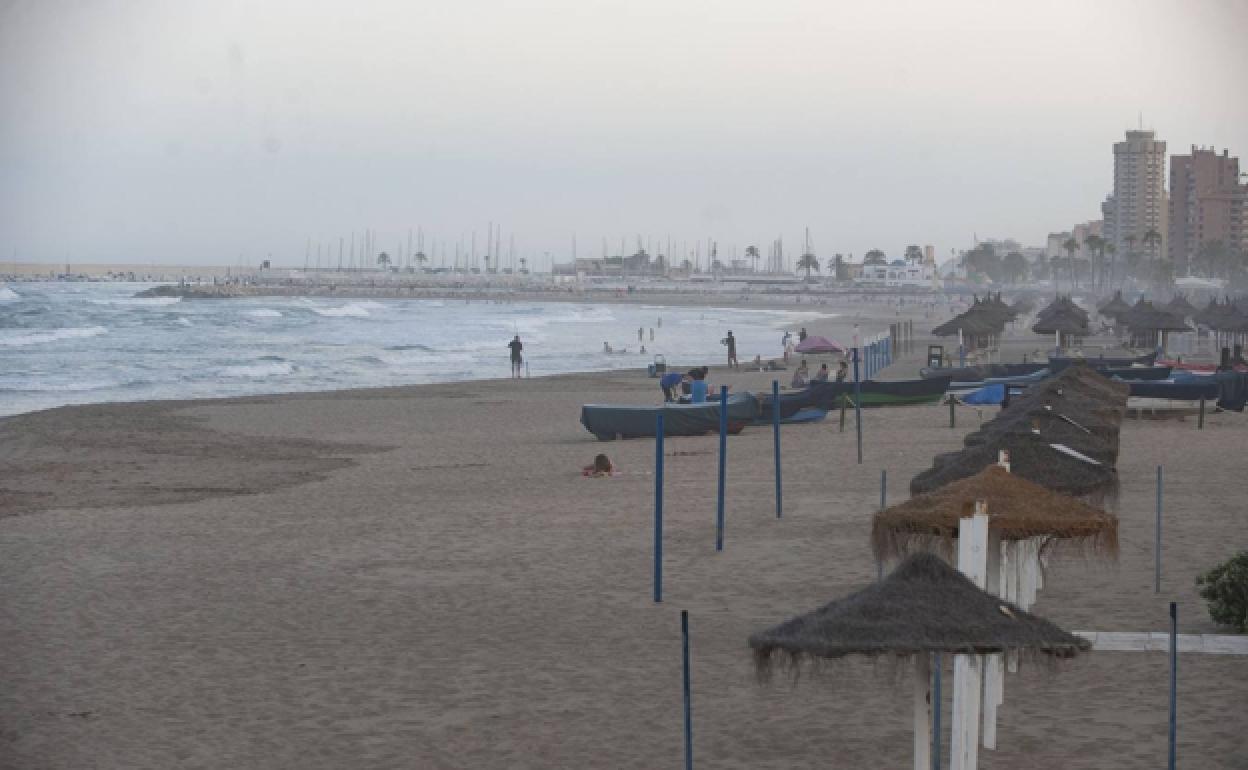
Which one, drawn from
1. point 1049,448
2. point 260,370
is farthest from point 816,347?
point 1049,448

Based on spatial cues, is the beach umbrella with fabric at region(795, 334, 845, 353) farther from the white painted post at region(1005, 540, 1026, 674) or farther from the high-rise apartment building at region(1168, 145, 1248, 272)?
the high-rise apartment building at region(1168, 145, 1248, 272)

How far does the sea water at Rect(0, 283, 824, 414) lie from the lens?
4572 centimetres

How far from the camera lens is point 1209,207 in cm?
18688

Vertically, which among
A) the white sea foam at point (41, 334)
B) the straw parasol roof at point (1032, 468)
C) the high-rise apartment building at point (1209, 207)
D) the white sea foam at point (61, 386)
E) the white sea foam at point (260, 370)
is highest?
the high-rise apartment building at point (1209, 207)

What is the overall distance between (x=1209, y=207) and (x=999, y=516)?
192 metres

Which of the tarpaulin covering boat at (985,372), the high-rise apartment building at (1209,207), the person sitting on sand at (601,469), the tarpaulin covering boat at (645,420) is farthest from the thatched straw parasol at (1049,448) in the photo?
the high-rise apartment building at (1209,207)

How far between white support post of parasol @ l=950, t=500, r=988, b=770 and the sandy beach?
13.4 inches

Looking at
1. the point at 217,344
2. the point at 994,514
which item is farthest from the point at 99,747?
the point at 217,344

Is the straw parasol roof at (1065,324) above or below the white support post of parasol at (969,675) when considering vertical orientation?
above

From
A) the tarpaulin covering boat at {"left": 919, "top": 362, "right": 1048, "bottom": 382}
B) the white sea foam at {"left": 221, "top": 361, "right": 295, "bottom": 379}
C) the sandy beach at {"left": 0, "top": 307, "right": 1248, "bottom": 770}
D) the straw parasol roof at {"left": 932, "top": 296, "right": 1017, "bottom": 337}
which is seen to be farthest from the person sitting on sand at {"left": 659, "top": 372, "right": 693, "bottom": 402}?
the white sea foam at {"left": 221, "top": 361, "right": 295, "bottom": 379}

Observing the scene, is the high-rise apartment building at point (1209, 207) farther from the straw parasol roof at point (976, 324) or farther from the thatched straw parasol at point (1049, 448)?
the thatched straw parasol at point (1049, 448)

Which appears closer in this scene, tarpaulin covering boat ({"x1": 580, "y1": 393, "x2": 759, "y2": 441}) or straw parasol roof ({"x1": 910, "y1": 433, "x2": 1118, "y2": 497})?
straw parasol roof ({"x1": 910, "y1": 433, "x2": 1118, "y2": 497})

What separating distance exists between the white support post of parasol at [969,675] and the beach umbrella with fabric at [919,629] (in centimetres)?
21

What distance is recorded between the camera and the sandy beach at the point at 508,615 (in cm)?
876
